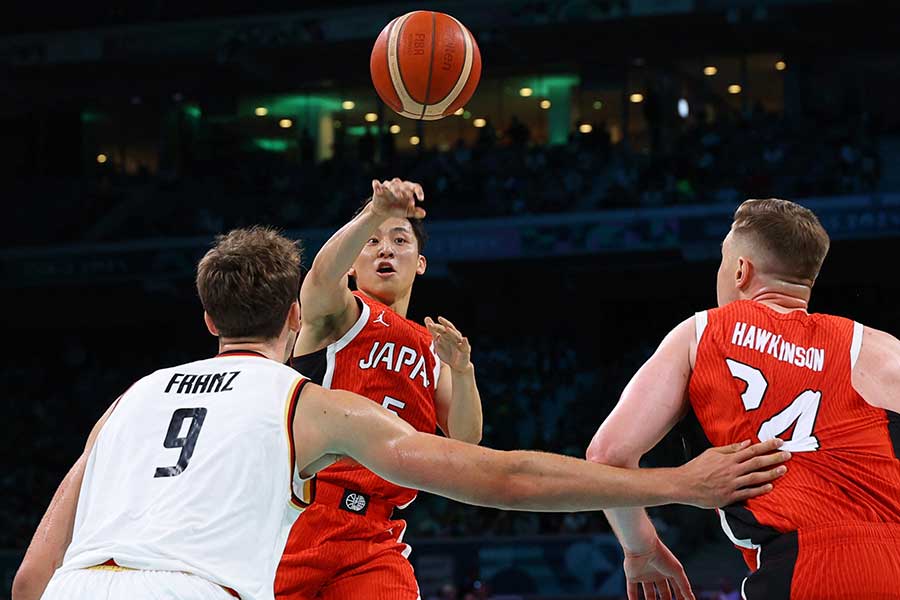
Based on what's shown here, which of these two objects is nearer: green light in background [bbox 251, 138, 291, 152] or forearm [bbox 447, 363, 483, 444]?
forearm [bbox 447, 363, 483, 444]

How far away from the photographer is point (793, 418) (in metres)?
3.78

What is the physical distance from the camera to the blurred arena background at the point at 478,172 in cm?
2219

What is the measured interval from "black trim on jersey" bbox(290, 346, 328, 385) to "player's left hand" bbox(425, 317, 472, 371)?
2.31 ft

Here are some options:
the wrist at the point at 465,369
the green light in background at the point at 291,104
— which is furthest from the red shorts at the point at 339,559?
the green light in background at the point at 291,104

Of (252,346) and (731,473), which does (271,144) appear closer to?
(252,346)

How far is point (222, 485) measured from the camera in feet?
10.7

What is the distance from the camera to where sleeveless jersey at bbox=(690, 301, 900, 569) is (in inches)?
146

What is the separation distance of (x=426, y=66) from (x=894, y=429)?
375 cm

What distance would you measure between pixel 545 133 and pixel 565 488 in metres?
24.8

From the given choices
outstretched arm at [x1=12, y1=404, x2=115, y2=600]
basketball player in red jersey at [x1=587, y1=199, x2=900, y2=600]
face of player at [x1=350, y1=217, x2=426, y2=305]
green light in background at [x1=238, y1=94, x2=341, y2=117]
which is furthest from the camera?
green light in background at [x1=238, y1=94, x2=341, y2=117]

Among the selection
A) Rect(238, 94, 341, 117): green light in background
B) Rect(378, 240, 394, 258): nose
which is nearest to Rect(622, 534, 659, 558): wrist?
Rect(378, 240, 394, 258): nose

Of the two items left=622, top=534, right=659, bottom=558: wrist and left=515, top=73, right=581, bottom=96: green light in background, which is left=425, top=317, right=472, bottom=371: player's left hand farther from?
left=515, top=73, right=581, bottom=96: green light in background

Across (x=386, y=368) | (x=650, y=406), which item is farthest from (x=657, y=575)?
(x=386, y=368)

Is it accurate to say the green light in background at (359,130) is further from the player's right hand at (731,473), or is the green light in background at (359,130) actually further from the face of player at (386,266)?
the player's right hand at (731,473)
